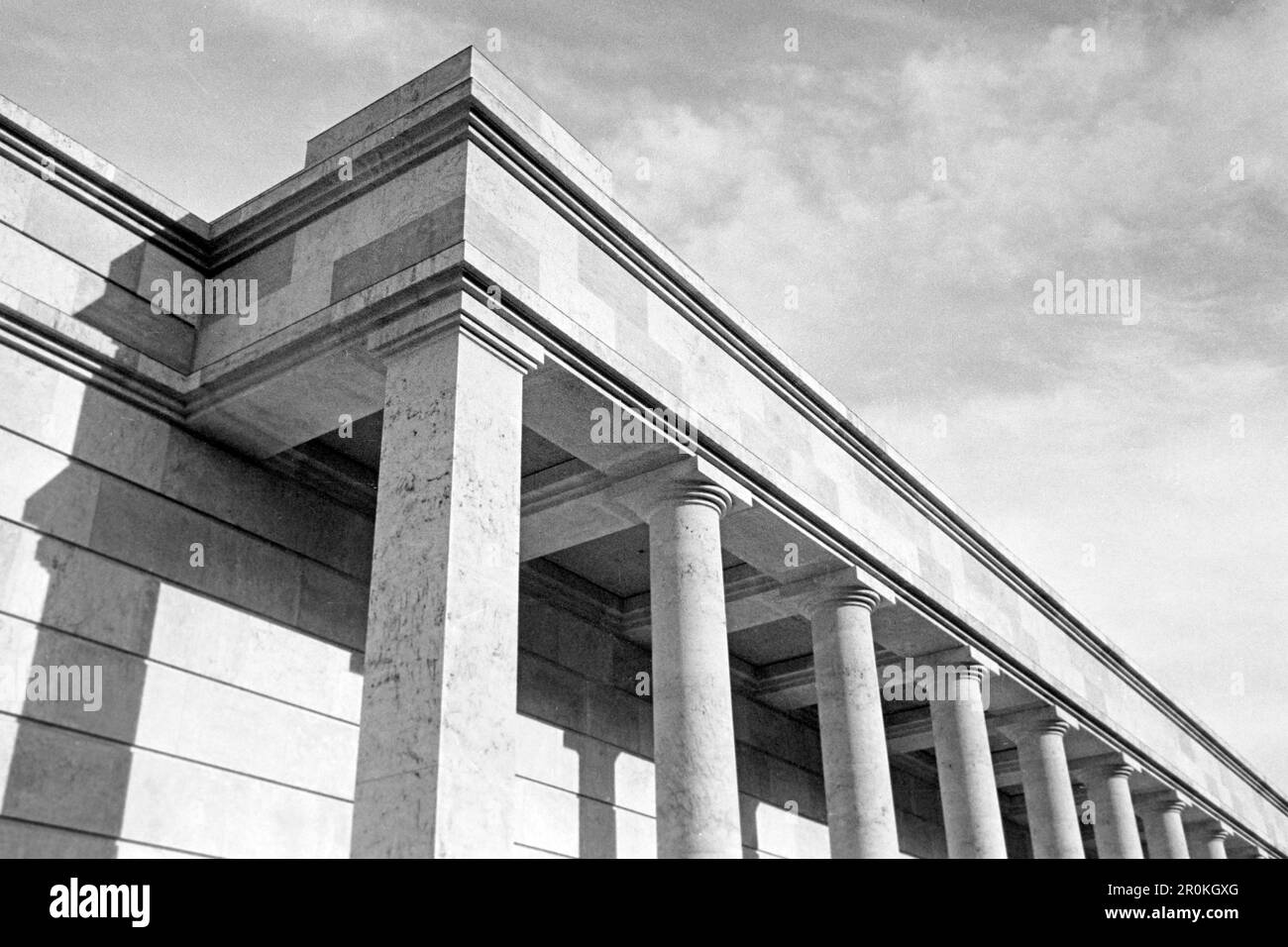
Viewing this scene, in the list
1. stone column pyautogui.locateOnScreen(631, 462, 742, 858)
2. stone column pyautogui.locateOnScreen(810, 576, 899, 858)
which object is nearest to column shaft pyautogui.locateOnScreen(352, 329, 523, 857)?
stone column pyautogui.locateOnScreen(631, 462, 742, 858)

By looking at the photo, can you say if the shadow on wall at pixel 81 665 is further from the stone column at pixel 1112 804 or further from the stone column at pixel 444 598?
the stone column at pixel 1112 804

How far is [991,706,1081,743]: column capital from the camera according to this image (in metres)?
45.2

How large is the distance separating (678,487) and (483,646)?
30.6 ft

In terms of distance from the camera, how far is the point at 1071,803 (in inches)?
1732

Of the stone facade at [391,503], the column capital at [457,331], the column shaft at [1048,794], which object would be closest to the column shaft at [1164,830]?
the column shaft at [1048,794]

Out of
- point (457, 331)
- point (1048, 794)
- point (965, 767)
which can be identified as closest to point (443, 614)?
point (457, 331)

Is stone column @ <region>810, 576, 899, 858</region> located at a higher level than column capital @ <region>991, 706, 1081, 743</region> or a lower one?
lower

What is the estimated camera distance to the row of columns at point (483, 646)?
18.2m

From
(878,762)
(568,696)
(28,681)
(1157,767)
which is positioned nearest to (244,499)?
(28,681)

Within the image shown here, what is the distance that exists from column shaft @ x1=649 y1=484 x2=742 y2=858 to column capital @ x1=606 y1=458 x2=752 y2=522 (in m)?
0.04

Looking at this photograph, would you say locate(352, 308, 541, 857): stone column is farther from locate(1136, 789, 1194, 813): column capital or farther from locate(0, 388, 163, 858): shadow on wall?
locate(1136, 789, 1194, 813): column capital

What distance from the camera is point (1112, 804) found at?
4972cm

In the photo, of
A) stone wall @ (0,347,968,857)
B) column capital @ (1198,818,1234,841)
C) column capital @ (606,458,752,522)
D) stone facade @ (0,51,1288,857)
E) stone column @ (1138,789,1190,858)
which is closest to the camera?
stone facade @ (0,51,1288,857)
